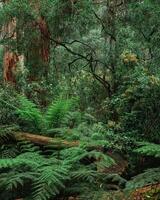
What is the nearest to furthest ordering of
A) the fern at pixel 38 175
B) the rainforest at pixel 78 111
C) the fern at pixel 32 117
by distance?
the fern at pixel 38 175
the rainforest at pixel 78 111
the fern at pixel 32 117

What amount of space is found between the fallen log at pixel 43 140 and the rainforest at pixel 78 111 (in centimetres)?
2

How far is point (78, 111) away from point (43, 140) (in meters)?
2.97

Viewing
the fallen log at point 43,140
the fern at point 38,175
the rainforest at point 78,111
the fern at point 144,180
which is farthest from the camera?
the fallen log at point 43,140

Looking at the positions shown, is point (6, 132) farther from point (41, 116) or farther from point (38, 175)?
point (38, 175)

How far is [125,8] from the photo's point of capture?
14055 mm

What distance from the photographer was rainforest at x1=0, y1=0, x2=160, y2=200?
6.56 meters

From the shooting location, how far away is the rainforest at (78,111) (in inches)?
258

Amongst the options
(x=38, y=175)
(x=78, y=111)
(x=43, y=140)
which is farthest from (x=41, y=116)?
(x=38, y=175)

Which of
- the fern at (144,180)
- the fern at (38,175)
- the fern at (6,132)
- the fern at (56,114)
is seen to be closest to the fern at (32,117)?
the fern at (56,114)

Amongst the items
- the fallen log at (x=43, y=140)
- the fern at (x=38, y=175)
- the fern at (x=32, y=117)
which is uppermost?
the fern at (x=32, y=117)

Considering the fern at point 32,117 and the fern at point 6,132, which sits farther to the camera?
the fern at point 32,117

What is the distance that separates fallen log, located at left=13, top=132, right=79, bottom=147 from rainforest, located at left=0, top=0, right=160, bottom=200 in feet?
0.06

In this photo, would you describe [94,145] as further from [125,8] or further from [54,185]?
[125,8]

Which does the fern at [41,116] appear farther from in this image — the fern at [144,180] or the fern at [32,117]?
the fern at [144,180]
